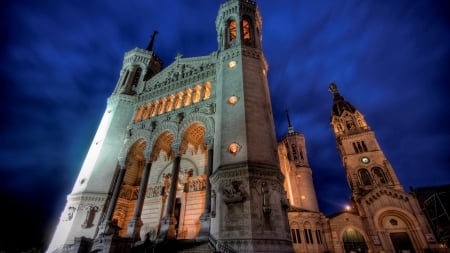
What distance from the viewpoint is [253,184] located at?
11.1m

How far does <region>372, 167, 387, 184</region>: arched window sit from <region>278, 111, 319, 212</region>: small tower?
920 cm

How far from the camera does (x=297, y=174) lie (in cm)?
3500

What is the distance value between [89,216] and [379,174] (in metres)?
37.2

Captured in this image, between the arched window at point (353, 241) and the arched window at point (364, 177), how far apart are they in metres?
11.1

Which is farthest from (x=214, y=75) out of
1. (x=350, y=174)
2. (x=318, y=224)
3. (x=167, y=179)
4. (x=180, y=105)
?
(x=350, y=174)

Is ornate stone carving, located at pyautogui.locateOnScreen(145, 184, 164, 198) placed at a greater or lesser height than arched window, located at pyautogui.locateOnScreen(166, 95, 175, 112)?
lesser

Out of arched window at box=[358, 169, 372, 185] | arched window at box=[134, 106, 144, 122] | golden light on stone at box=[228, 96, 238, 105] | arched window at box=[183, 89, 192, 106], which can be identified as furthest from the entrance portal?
arched window at box=[134, 106, 144, 122]

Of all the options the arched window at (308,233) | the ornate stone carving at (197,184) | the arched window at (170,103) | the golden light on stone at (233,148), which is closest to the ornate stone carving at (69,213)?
the ornate stone carving at (197,184)

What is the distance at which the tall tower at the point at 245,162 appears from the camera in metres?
10.1

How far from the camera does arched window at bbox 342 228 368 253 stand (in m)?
22.2

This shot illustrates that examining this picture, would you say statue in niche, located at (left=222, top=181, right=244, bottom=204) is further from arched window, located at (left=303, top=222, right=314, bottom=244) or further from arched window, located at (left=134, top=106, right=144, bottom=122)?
arched window, located at (left=303, top=222, right=314, bottom=244)

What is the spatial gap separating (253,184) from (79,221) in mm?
13508

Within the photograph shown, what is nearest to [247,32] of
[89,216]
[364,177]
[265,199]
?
[265,199]

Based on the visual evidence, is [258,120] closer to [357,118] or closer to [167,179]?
[167,179]
